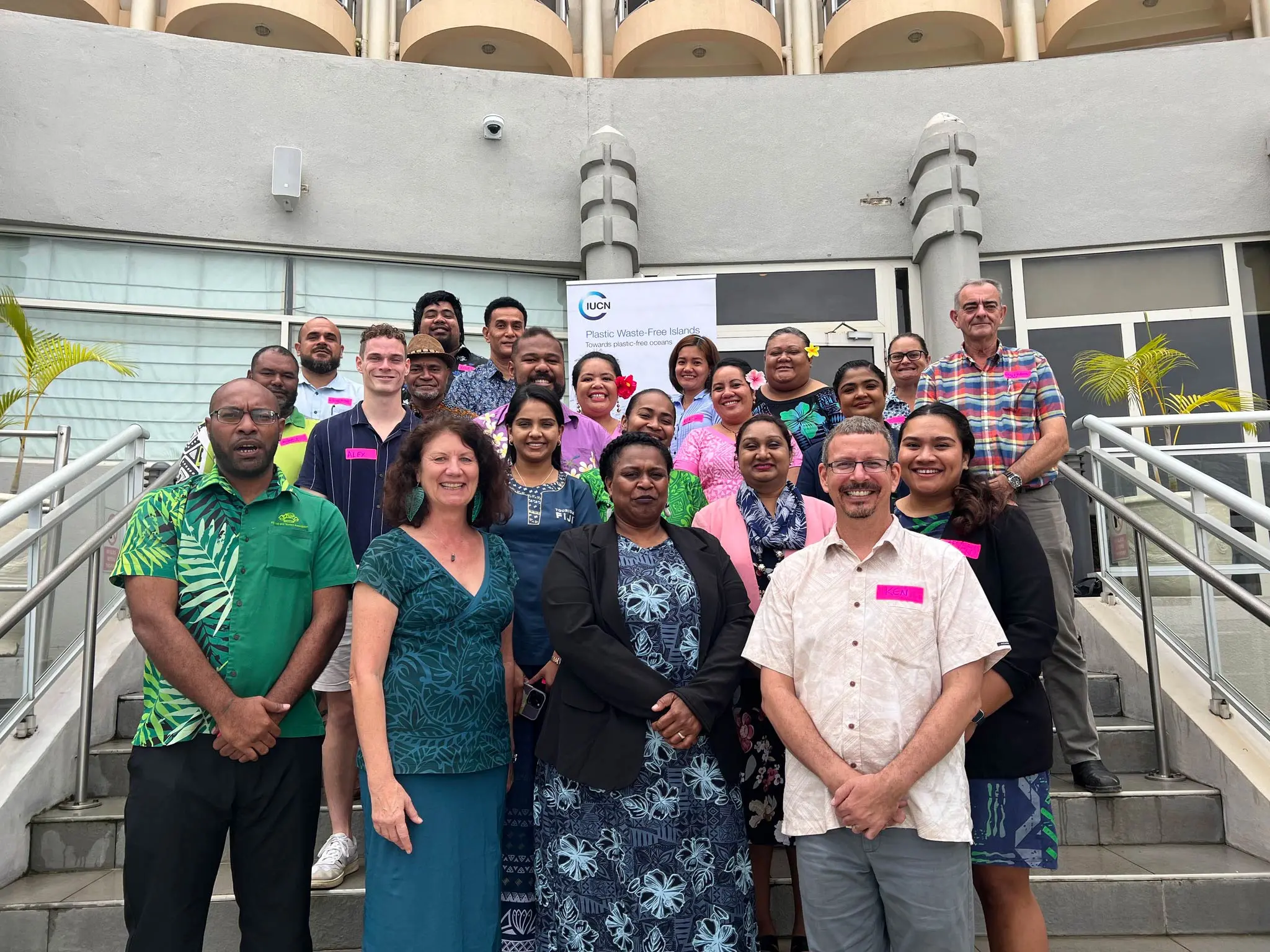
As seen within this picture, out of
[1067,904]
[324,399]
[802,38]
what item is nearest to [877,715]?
[1067,904]

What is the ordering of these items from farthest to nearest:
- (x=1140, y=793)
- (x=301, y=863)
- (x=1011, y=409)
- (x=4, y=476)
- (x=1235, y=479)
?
(x=4, y=476) → (x=1235, y=479) → (x=1011, y=409) → (x=1140, y=793) → (x=301, y=863)

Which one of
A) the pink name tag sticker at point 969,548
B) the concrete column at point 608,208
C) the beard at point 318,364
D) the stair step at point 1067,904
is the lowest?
the stair step at point 1067,904

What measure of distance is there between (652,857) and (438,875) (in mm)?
543

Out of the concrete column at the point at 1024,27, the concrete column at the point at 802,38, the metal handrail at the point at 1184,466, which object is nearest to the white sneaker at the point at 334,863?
the metal handrail at the point at 1184,466

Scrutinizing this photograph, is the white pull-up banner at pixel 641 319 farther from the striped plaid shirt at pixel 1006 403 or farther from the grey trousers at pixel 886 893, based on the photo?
the grey trousers at pixel 886 893

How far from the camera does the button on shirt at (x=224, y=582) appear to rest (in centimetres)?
241

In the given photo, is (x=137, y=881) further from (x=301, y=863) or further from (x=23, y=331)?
(x=23, y=331)

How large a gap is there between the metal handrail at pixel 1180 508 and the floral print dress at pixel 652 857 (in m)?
2.35

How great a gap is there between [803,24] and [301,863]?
41.3 ft

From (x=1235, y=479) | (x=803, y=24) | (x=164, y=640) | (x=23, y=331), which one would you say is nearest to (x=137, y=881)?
(x=164, y=640)

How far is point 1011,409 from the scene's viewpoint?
12.7 ft

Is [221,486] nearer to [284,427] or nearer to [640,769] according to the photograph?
[284,427]

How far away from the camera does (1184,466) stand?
12.8 ft

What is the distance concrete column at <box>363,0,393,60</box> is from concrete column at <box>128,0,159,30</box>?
252 centimetres
